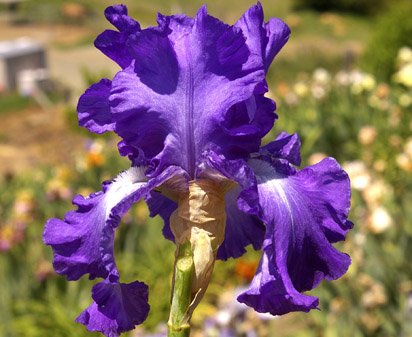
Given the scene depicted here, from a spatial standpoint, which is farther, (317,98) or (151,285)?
(317,98)

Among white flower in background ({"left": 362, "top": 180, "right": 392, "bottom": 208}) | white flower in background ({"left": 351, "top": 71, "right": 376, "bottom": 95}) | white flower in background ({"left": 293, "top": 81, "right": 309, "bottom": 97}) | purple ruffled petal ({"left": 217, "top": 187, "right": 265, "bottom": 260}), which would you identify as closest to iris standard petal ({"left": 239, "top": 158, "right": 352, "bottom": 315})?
purple ruffled petal ({"left": 217, "top": 187, "right": 265, "bottom": 260})

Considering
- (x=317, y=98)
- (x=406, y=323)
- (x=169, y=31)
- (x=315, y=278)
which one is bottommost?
(x=317, y=98)

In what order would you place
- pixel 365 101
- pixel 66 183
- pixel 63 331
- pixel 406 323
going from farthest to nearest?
pixel 365 101 < pixel 66 183 < pixel 63 331 < pixel 406 323

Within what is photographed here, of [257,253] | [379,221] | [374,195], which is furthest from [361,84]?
[379,221]

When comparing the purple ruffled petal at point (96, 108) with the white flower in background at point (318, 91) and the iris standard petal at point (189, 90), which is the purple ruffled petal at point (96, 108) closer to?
the iris standard petal at point (189, 90)

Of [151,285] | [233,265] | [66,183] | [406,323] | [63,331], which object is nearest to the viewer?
[406,323]

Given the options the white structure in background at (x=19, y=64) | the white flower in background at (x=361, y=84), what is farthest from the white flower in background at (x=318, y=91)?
the white structure in background at (x=19, y=64)

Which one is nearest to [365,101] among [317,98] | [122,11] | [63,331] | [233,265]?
[317,98]

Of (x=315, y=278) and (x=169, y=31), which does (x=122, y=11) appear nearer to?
(x=169, y=31)
